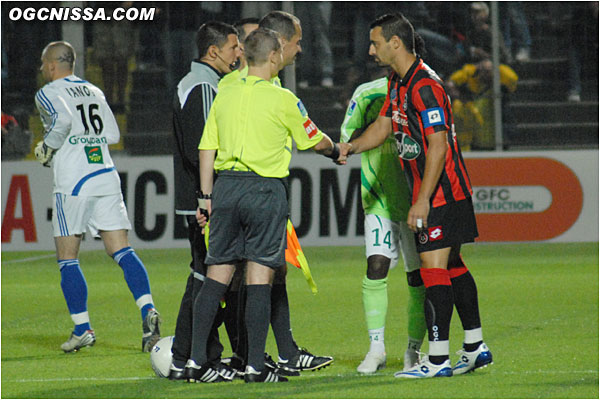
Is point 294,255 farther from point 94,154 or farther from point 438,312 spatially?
point 94,154

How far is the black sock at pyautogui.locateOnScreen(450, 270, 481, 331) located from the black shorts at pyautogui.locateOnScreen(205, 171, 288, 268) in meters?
1.04

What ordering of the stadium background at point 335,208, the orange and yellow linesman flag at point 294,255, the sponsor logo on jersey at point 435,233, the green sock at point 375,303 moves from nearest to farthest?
the sponsor logo on jersey at point 435,233
the orange and yellow linesman flag at point 294,255
the green sock at point 375,303
the stadium background at point 335,208

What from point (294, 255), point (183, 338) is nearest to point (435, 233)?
point (294, 255)

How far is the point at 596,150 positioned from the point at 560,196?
2.42 ft

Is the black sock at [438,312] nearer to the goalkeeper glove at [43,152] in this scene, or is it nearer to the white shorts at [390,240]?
the white shorts at [390,240]

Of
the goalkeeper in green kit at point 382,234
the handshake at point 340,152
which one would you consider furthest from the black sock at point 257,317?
the handshake at point 340,152

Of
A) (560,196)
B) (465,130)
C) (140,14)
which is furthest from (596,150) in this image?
(140,14)

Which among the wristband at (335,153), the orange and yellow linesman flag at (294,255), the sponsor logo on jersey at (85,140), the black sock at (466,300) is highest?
the sponsor logo on jersey at (85,140)

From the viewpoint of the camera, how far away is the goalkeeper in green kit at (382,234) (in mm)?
6199

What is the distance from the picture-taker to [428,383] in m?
5.69

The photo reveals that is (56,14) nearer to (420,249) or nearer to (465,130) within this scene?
(465,130)

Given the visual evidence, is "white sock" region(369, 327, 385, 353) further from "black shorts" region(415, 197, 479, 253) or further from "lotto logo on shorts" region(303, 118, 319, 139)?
"lotto logo on shorts" region(303, 118, 319, 139)

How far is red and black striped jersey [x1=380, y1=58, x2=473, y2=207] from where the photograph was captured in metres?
5.75

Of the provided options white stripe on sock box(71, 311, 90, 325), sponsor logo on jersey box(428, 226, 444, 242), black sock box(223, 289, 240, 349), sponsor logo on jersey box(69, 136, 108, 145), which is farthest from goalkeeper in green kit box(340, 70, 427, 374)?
white stripe on sock box(71, 311, 90, 325)
